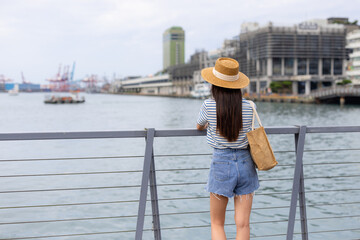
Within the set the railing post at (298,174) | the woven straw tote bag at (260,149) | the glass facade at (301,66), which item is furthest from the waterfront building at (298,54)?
the woven straw tote bag at (260,149)

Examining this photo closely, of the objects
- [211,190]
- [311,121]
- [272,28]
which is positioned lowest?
[311,121]

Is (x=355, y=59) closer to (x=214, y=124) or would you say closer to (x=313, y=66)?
(x=313, y=66)

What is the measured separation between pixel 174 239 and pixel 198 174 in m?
7.36

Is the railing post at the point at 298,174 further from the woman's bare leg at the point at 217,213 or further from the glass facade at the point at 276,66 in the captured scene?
the glass facade at the point at 276,66

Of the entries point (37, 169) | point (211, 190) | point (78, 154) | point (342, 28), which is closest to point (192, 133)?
point (211, 190)

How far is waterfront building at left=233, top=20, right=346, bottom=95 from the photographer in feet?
423

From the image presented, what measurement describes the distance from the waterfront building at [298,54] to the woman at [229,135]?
126 m

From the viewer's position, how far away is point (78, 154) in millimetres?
24344

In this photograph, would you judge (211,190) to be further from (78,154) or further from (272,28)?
(272,28)

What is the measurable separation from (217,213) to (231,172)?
0.36 meters

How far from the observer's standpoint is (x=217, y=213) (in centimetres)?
338

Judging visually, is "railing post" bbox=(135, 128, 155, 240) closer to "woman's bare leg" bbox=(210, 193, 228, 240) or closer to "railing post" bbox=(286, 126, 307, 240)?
"woman's bare leg" bbox=(210, 193, 228, 240)

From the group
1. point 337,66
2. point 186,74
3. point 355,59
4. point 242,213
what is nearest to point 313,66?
point 337,66

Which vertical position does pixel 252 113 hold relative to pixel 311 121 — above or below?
above
